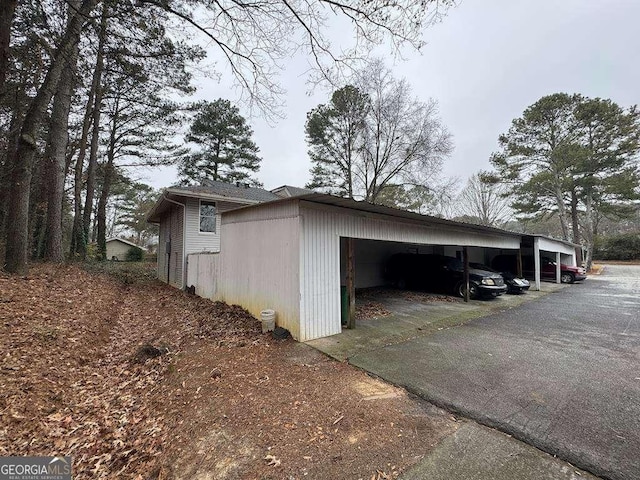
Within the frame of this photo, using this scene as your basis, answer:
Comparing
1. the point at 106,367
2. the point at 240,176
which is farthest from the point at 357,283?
the point at 240,176

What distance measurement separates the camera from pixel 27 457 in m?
2.30

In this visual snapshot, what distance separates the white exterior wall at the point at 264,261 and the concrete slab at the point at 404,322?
2.89 feet

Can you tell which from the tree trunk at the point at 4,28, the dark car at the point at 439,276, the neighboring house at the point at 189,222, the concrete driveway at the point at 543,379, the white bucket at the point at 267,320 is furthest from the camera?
the neighboring house at the point at 189,222

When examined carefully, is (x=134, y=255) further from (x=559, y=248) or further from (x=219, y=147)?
(x=559, y=248)

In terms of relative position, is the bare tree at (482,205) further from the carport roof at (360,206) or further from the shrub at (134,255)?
the shrub at (134,255)

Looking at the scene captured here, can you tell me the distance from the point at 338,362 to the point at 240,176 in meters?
21.4

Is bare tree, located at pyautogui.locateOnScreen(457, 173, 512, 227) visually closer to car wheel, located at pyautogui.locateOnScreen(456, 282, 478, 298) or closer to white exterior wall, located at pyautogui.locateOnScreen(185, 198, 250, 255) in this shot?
car wheel, located at pyautogui.locateOnScreen(456, 282, 478, 298)

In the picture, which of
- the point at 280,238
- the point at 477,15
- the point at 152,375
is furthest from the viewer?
the point at 280,238

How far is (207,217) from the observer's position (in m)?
11.3

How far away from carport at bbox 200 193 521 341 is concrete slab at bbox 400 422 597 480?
3056 mm

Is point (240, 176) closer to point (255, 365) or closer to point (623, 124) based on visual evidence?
point (255, 365)

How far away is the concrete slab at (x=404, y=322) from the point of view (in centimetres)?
487

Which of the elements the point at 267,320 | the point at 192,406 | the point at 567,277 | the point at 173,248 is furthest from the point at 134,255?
the point at 567,277

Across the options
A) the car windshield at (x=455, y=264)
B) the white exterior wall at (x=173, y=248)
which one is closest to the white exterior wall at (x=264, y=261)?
the white exterior wall at (x=173, y=248)
